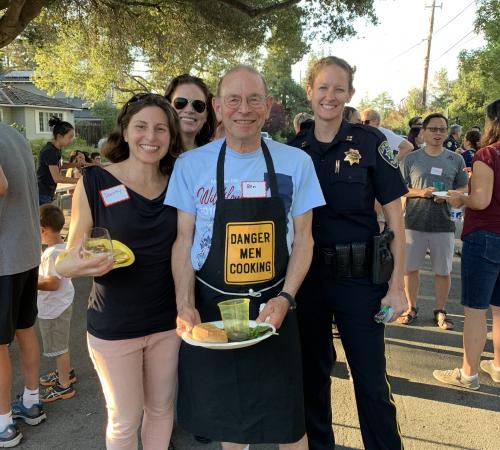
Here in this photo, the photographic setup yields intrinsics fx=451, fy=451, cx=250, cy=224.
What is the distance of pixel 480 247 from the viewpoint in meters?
3.33

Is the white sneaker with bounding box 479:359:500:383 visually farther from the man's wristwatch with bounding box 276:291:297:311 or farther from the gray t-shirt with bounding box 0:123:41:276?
the gray t-shirt with bounding box 0:123:41:276

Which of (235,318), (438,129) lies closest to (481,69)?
(438,129)

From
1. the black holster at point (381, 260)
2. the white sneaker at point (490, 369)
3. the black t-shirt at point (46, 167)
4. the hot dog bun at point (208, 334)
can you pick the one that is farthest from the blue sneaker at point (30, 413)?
the black t-shirt at point (46, 167)

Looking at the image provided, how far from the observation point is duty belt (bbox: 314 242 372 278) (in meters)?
2.35

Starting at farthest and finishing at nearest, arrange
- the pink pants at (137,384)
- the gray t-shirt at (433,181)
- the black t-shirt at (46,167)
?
the black t-shirt at (46,167), the gray t-shirt at (433,181), the pink pants at (137,384)

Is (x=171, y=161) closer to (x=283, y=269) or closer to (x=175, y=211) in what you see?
(x=175, y=211)

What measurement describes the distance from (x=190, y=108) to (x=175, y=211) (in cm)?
99

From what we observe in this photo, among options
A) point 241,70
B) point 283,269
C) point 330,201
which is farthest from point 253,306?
point 241,70

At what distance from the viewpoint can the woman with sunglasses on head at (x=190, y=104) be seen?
2908mm

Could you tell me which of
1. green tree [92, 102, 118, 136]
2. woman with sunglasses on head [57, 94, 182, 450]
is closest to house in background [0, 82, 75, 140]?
green tree [92, 102, 118, 136]

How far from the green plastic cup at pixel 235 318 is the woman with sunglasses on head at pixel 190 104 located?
1.33 m

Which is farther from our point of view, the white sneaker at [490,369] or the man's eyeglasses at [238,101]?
the white sneaker at [490,369]

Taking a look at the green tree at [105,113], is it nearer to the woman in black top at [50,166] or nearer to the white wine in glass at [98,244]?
the woman in black top at [50,166]

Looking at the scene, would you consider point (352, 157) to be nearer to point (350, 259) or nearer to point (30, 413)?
point (350, 259)
